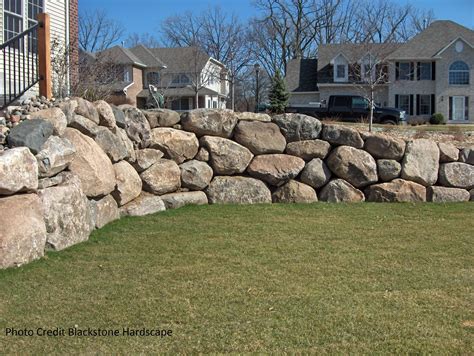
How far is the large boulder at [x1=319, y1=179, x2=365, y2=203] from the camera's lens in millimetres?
8891

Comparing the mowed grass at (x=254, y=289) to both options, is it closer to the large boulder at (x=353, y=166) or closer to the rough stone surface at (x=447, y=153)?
the large boulder at (x=353, y=166)

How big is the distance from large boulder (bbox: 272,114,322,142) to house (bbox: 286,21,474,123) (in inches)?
1054

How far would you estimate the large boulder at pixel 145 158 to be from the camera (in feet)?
26.3

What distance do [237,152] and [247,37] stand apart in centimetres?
3714

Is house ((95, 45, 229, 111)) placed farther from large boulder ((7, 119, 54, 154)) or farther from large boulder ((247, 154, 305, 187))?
large boulder ((7, 119, 54, 154))

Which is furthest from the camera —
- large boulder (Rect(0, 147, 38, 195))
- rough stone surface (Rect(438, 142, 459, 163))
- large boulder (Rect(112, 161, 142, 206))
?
rough stone surface (Rect(438, 142, 459, 163))

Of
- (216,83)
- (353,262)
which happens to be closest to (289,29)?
(216,83)

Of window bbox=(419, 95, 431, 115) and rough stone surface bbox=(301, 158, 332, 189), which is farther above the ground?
window bbox=(419, 95, 431, 115)

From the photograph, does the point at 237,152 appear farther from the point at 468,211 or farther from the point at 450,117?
the point at 450,117

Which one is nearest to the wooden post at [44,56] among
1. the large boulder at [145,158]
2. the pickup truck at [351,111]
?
the large boulder at [145,158]

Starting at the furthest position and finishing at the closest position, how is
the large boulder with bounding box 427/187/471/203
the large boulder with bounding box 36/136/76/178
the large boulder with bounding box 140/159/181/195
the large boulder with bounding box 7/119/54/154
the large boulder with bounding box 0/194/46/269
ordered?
1. the large boulder with bounding box 427/187/471/203
2. the large boulder with bounding box 140/159/181/195
3. the large boulder with bounding box 36/136/76/178
4. the large boulder with bounding box 7/119/54/154
5. the large boulder with bounding box 0/194/46/269

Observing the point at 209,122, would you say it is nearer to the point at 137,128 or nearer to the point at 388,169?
the point at 137,128

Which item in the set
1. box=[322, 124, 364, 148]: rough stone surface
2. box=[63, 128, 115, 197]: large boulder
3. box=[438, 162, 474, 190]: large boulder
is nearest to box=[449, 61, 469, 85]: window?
box=[438, 162, 474, 190]: large boulder

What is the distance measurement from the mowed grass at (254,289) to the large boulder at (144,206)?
310 millimetres
